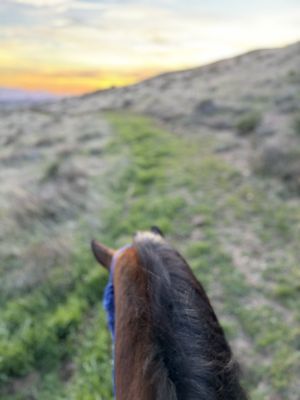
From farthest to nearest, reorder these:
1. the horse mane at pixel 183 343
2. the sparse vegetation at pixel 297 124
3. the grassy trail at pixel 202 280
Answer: the sparse vegetation at pixel 297 124 → the grassy trail at pixel 202 280 → the horse mane at pixel 183 343

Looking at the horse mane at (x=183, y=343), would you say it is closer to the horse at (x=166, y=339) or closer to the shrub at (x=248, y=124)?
the horse at (x=166, y=339)

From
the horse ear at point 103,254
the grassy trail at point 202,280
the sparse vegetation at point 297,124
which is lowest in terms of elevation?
the grassy trail at point 202,280

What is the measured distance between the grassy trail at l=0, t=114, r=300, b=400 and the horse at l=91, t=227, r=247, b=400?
7.18 feet

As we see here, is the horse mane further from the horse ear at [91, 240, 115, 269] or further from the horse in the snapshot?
the horse ear at [91, 240, 115, 269]

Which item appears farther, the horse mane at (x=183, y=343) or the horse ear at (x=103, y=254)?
the horse ear at (x=103, y=254)

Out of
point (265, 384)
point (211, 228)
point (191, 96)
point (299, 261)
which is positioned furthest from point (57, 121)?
point (265, 384)

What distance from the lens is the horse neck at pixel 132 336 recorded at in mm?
1442

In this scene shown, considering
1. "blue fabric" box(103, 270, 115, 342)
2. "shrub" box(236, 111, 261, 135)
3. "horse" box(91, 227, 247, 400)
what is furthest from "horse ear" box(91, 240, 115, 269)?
"shrub" box(236, 111, 261, 135)

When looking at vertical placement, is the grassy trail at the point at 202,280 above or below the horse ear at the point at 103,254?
below

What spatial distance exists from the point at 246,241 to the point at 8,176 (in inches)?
206

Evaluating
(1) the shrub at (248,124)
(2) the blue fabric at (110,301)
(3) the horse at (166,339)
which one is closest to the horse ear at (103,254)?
(2) the blue fabric at (110,301)

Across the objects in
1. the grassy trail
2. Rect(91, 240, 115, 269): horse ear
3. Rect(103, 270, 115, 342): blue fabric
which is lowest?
the grassy trail

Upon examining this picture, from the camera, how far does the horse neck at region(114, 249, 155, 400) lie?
144 centimetres

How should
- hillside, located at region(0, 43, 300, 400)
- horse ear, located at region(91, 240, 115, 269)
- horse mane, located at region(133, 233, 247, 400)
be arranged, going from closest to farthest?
horse mane, located at region(133, 233, 247, 400) → horse ear, located at region(91, 240, 115, 269) → hillside, located at region(0, 43, 300, 400)
